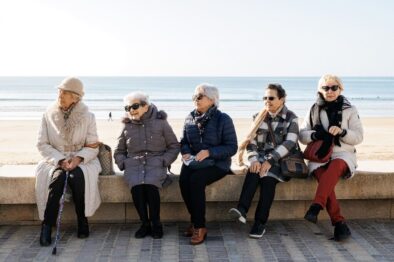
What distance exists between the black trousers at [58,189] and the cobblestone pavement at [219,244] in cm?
25

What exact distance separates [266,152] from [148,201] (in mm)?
1198

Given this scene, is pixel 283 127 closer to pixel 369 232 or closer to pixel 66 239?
pixel 369 232

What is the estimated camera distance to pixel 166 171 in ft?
17.4

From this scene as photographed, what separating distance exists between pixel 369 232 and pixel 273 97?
1537 mm

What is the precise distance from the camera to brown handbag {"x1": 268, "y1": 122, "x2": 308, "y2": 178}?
5168 mm

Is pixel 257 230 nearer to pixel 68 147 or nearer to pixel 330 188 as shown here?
pixel 330 188

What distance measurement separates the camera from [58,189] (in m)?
5.02

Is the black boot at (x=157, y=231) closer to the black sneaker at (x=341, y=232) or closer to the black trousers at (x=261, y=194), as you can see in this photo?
the black trousers at (x=261, y=194)

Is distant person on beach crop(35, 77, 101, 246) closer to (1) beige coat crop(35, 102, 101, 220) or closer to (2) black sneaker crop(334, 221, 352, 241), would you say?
(1) beige coat crop(35, 102, 101, 220)

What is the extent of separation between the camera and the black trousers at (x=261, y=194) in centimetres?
510

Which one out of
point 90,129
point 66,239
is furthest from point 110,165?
point 66,239

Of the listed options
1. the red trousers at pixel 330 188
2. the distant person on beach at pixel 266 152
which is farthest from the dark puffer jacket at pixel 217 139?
the red trousers at pixel 330 188

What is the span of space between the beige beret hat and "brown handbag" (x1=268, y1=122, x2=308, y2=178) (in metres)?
1.81

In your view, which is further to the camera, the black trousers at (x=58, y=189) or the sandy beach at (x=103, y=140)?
Result: the sandy beach at (x=103, y=140)
